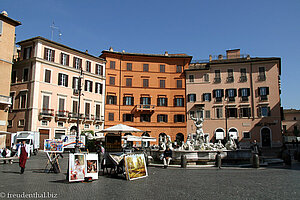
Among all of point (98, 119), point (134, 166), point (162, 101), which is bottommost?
point (134, 166)

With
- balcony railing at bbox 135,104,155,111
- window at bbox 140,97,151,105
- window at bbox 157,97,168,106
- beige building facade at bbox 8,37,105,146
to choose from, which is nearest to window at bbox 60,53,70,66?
beige building facade at bbox 8,37,105,146

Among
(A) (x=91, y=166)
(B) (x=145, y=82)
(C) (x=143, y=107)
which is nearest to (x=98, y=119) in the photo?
(C) (x=143, y=107)

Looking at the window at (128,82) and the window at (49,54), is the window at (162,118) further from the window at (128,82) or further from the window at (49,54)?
the window at (49,54)

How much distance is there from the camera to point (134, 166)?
10734 millimetres

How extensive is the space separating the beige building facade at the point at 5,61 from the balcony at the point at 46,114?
5.06 meters

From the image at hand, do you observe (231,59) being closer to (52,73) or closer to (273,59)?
(273,59)

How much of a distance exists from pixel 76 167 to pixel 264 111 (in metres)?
36.8

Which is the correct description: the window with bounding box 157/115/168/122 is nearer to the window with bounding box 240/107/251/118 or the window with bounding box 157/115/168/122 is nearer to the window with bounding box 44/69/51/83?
the window with bounding box 240/107/251/118

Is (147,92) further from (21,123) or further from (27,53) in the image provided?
(21,123)

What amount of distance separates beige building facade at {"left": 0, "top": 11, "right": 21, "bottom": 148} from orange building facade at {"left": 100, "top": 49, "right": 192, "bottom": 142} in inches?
623

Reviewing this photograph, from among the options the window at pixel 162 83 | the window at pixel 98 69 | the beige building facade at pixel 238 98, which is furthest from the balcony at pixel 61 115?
the beige building facade at pixel 238 98

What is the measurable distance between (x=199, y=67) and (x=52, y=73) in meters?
23.9

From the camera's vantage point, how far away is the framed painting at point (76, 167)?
31.3ft

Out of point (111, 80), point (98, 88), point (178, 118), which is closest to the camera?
point (98, 88)
